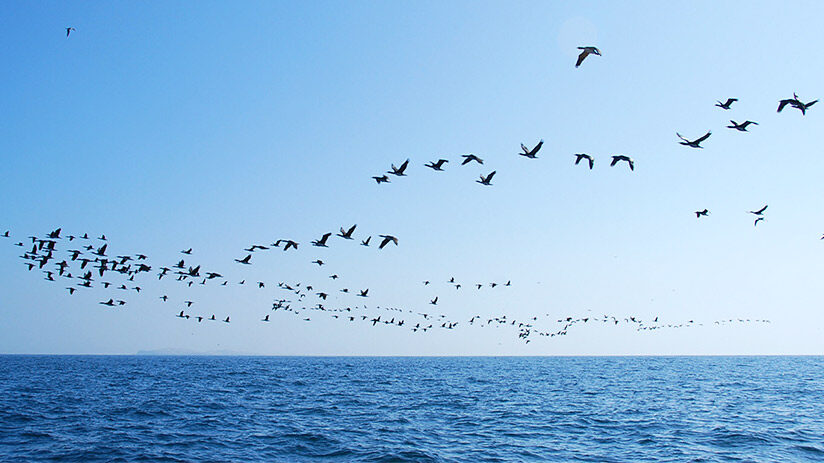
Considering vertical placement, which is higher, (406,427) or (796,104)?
(796,104)

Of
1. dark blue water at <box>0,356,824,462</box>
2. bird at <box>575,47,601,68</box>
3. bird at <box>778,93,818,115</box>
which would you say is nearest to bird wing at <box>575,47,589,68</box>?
bird at <box>575,47,601,68</box>

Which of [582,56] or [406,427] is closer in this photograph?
[582,56]

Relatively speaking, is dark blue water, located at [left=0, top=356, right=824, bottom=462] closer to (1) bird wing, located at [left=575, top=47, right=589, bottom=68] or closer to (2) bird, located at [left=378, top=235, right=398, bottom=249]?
(2) bird, located at [left=378, top=235, right=398, bottom=249]

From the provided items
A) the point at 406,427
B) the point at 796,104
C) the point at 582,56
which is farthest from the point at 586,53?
the point at 406,427

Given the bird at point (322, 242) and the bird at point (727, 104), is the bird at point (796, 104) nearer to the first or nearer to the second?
the bird at point (727, 104)

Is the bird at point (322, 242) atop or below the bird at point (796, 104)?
below

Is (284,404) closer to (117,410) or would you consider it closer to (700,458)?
(117,410)

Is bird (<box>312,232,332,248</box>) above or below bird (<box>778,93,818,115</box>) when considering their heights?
below

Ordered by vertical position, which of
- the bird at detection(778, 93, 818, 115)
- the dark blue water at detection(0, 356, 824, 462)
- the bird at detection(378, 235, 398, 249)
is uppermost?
the bird at detection(778, 93, 818, 115)

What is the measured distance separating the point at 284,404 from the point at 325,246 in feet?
63.7

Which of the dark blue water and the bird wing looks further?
the dark blue water

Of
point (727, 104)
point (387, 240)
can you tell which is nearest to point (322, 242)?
point (387, 240)

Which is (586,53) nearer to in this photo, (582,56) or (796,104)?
(582,56)

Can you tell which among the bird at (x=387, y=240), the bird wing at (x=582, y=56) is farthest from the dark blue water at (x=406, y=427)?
the bird wing at (x=582, y=56)
